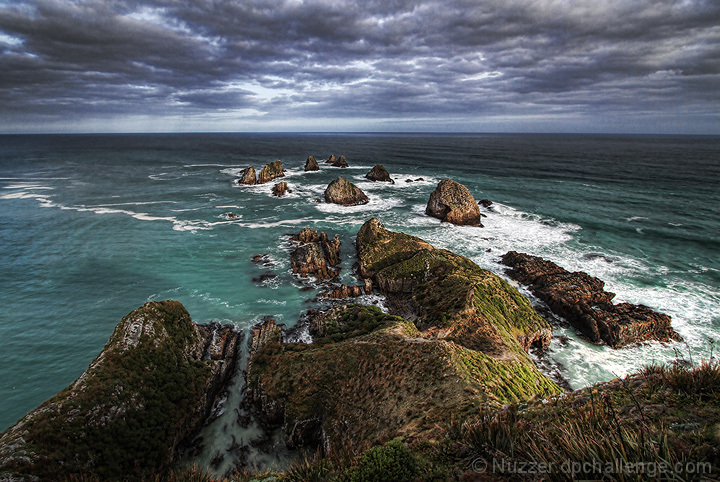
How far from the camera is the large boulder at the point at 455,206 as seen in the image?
43500 millimetres

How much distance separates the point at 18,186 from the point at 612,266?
10662 centimetres

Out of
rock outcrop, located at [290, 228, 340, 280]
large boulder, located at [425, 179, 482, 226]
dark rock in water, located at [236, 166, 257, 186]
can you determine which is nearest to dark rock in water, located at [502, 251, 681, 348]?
Result: large boulder, located at [425, 179, 482, 226]

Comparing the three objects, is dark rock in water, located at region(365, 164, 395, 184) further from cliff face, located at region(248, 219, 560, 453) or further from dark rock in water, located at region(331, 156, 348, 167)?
cliff face, located at region(248, 219, 560, 453)

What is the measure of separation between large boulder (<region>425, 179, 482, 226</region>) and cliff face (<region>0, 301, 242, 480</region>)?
113ft

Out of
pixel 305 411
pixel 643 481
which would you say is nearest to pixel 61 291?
pixel 305 411

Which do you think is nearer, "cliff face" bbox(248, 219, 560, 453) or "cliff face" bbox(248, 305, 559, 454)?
"cliff face" bbox(248, 305, 559, 454)

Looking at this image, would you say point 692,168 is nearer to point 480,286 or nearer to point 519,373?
point 480,286

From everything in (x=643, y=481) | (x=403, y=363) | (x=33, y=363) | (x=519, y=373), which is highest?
(x=643, y=481)

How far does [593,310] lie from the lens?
22.0 metres

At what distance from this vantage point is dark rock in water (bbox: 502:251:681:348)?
2069 cm

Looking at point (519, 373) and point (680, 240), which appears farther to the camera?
point (680, 240)

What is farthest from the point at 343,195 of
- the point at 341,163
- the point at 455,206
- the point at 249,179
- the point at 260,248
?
the point at 341,163

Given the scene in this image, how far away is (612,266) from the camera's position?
1226 inches

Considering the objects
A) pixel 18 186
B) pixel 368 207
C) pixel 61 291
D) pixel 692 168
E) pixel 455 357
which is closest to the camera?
pixel 455 357
